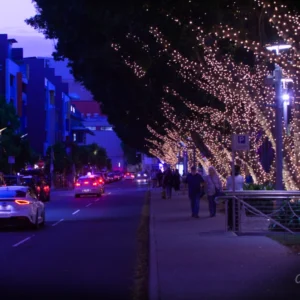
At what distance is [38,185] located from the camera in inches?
1778

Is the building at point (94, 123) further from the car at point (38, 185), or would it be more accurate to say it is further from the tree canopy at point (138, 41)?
the tree canopy at point (138, 41)

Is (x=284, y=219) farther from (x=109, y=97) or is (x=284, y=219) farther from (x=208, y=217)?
(x=109, y=97)

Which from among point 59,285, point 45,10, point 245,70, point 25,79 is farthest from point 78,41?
point 25,79

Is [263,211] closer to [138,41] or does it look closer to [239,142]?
[239,142]

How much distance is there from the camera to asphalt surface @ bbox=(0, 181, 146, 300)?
40.2ft

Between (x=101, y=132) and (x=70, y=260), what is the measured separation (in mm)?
145938

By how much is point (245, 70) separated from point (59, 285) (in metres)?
14.9

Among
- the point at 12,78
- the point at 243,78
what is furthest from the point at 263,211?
the point at 12,78

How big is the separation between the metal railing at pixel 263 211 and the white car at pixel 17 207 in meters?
6.58

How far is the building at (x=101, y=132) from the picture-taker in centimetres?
16138

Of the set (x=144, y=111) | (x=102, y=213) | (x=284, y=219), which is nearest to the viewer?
(x=284, y=219)

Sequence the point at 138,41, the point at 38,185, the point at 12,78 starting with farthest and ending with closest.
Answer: the point at 12,78, the point at 38,185, the point at 138,41

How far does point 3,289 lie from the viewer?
1237 cm

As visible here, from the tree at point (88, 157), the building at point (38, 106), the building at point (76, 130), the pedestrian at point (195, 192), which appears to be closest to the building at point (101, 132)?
the building at point (76, 130)
